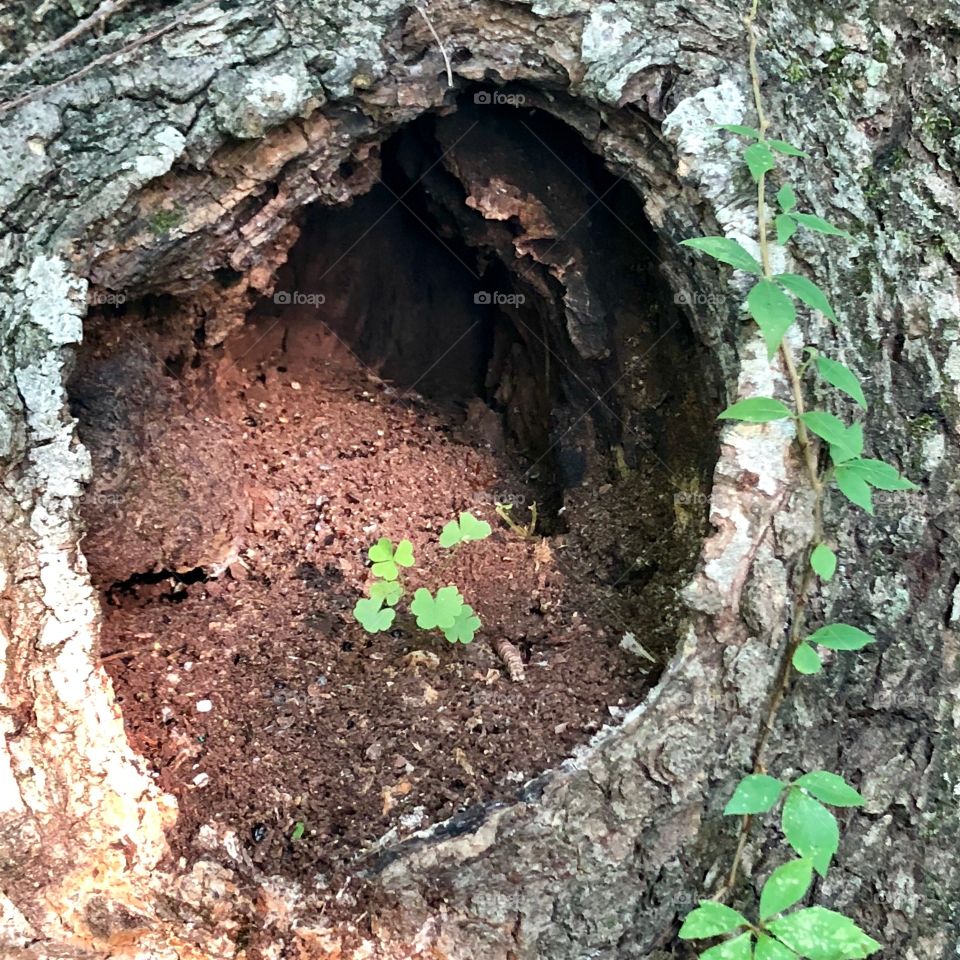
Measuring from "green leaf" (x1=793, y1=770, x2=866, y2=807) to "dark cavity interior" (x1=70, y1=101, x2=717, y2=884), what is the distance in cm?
32

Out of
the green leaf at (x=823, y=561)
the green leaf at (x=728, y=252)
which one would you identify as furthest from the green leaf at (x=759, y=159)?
the green leaf at (x=823, y=561)

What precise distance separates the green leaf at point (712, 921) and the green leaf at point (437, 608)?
633mm

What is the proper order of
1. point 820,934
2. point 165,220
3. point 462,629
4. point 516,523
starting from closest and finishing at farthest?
point 820,934, point 165,220, point 462,629, point 516,523

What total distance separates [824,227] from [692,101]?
34 centimetres

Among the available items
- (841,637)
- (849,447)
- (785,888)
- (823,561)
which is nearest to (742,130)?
(849,447)

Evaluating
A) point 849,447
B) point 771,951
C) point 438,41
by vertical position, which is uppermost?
point 438,41

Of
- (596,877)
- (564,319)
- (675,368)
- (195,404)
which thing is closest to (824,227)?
(675,368)

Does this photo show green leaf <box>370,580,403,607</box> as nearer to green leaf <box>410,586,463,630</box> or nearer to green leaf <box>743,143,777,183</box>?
green leaf <box>410,586,463,630</box>

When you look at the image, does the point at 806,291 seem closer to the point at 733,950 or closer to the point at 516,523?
the point at 516,523

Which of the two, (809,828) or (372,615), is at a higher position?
(372,615)

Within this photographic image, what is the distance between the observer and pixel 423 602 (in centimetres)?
159

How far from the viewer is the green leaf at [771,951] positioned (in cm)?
118

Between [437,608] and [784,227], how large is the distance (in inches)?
34.5

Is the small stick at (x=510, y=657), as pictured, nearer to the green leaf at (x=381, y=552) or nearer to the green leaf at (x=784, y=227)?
the green leaf at (x=381, y=552)
